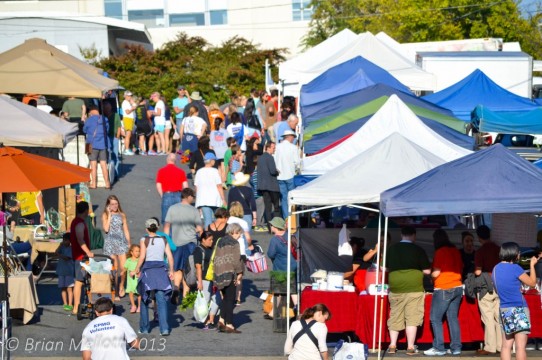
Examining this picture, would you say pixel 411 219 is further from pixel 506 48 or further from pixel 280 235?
pixel 506 48

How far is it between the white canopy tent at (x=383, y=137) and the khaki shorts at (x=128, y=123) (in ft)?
38.9

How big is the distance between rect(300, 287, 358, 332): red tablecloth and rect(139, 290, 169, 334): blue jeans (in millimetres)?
1831

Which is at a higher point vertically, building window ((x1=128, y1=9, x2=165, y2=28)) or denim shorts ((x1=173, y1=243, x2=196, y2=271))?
building window ((x1=128, y1=9, x2=165, y2=28))

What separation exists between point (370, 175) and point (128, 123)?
15.4 m

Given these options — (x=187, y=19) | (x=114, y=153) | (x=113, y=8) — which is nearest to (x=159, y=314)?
(x=114, y=153)

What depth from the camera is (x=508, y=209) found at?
13.0 meters

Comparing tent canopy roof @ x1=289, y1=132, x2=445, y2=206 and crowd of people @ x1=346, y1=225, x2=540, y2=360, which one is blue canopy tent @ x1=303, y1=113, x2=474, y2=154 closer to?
tent canopy roof @ x1=289, y1=132, x2=445, y2=206

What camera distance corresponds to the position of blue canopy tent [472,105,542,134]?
21.6 metres

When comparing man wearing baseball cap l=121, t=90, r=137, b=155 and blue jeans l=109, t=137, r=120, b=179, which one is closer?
blue jeans l=109, t=137, r=120, b=179

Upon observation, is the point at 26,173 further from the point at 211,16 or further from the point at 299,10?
the point at 299,10

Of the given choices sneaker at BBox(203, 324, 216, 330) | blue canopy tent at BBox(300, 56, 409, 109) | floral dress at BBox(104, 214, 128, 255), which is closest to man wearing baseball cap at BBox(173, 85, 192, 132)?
blue canopy tent at BBox(300, 56, 409, 109)

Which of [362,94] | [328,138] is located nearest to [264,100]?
[362,94]

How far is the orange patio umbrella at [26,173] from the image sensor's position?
13.2 meters

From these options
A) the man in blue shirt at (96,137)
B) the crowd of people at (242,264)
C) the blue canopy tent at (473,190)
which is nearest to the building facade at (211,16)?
the man in blue shirt at (96,137)
